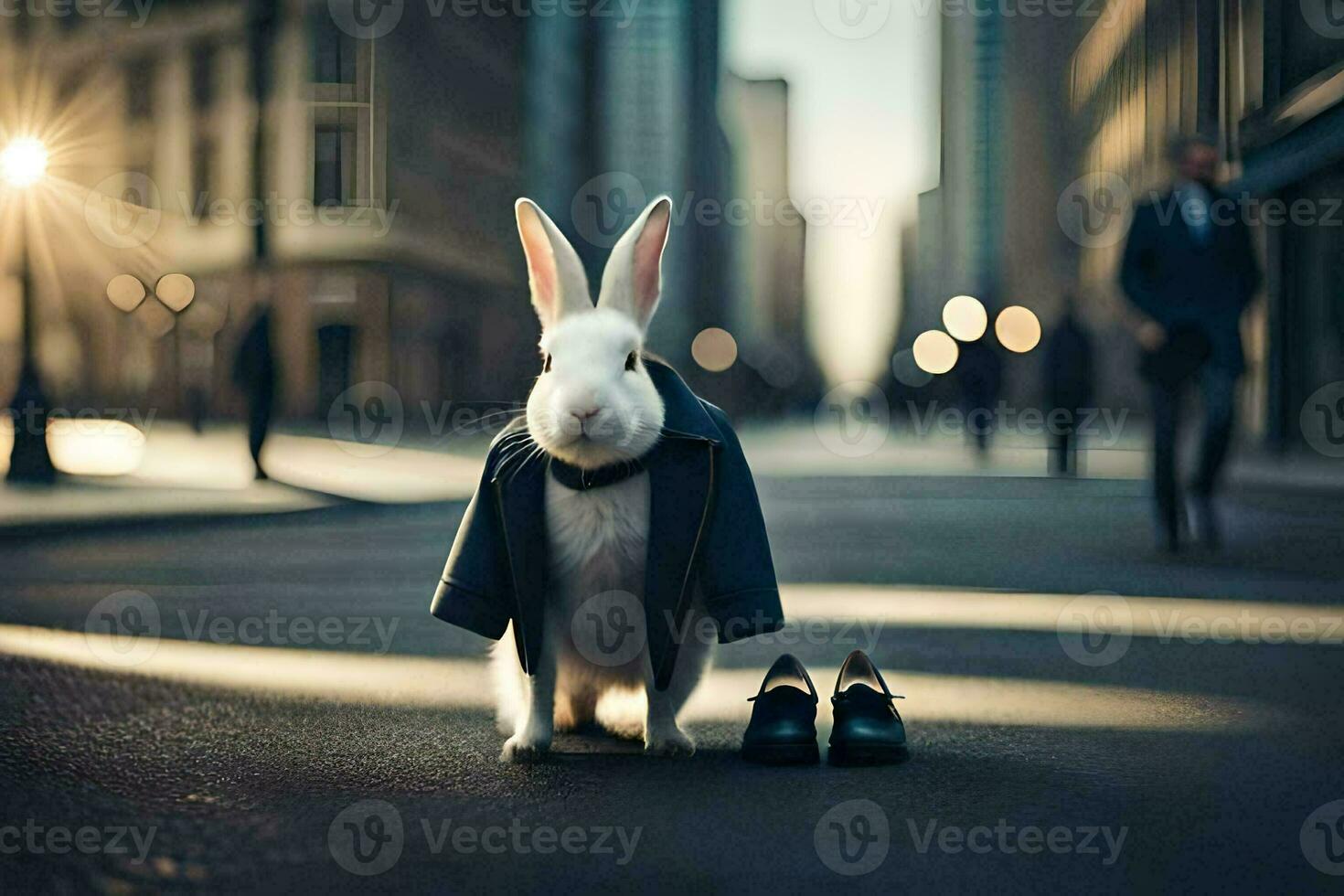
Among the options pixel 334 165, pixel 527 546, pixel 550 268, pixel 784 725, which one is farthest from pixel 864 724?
pixel 334 165

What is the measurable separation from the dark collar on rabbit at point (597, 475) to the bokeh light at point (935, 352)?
229 ft

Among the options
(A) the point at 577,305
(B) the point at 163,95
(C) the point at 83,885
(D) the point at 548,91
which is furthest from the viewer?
(D) the point at 548,91

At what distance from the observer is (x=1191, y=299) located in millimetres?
9719

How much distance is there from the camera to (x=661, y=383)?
4223 mm

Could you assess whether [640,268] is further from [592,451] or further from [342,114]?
[342,114]

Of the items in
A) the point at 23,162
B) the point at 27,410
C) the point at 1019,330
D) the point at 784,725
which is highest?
the point at 1019,330

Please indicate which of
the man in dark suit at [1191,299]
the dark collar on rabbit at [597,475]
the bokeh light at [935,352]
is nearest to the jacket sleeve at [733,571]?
the dark collar on rabbit at [597,475]

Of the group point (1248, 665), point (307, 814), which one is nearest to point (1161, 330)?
point (1248, 665)

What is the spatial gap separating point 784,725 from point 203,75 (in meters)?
45.4

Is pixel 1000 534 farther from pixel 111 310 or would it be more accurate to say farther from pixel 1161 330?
pixel 111 310

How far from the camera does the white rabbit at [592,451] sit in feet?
12.9

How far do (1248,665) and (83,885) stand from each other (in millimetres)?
4265

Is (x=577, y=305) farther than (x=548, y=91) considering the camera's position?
No

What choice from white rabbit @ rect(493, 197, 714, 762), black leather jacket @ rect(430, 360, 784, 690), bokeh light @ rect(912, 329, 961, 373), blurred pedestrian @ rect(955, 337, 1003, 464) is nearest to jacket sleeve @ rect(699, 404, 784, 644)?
black leather jacket @ rect(430, 360, 784, 690)
